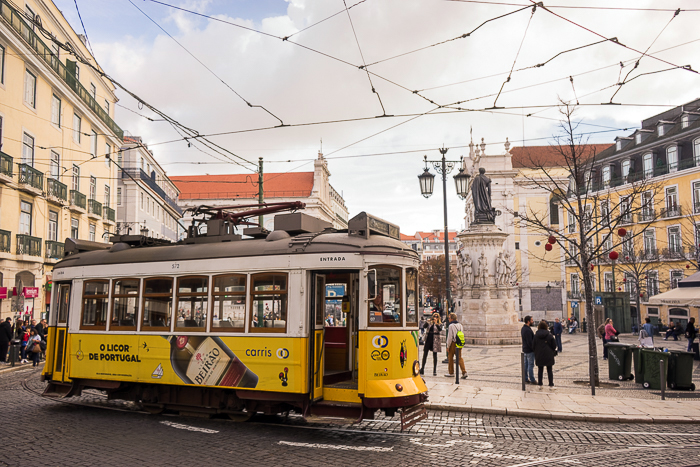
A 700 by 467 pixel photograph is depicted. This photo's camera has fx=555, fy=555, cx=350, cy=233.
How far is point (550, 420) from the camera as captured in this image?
1002cm

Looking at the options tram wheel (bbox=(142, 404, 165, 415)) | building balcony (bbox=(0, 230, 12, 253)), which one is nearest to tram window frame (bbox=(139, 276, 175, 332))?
tram wheel (bbox=(142, 404, 165, 415))

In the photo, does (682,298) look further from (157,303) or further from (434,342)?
(157,303)

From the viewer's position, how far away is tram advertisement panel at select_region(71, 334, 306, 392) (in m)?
8.57

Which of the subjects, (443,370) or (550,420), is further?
(443,370)

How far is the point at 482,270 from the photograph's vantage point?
80.6 ft

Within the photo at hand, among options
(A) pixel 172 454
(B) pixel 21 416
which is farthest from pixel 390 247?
(B) pixel 21 416

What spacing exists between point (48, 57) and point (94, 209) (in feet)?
31.1

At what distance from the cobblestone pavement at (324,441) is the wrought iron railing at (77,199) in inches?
876

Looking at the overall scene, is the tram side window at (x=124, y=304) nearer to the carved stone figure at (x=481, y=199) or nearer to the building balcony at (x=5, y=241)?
the building balcony at (x=5, y=241)

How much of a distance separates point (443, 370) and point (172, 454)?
1085 cm

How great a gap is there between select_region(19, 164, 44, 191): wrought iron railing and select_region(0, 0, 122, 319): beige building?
0.05 meters

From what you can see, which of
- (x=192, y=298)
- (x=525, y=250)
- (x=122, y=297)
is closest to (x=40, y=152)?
(x=122, y=297)

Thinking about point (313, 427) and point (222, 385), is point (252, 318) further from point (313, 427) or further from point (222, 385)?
point (313, 427)

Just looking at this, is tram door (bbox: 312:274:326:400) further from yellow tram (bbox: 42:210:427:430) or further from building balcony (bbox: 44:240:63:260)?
building balcony (bbox: 44:240:63:260)
